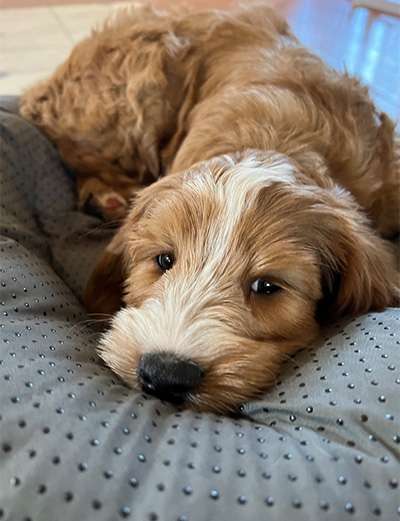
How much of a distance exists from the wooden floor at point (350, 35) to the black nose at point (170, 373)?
2942mm

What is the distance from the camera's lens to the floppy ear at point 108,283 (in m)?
2.28

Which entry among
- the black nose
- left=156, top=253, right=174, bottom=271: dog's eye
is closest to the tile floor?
left=156, top=253, right=174, bottom=271: dog's eye

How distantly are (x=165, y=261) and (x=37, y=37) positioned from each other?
3738 mm

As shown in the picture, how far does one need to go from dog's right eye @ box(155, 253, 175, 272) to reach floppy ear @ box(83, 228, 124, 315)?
0.77ft

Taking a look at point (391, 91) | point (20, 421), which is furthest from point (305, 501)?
point (391, 91)

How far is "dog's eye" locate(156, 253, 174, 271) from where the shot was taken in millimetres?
2025

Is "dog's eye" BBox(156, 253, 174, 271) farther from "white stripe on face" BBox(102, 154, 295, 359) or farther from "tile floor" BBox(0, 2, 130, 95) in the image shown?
"tile floor" BBox(0, 2, 130, 95)

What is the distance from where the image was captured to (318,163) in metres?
2.27

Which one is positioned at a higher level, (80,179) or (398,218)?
(398,218)

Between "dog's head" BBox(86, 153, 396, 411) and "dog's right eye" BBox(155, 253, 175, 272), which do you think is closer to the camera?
"dog's head" BBox(86, 153, 396, 411)

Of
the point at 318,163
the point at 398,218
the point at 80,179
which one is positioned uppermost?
the point at 318,163

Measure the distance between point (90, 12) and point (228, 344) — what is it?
4.70 metres

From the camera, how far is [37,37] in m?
5.14

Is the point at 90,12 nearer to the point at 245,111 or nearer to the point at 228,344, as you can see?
the point at 245,111
